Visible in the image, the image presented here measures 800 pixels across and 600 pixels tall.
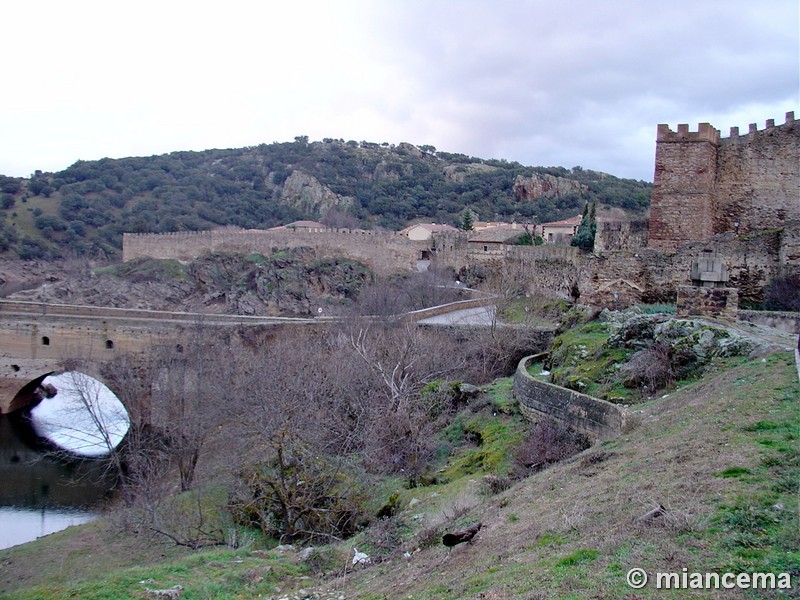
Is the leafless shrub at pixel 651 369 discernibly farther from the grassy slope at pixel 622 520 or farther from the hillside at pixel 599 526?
the grassy slope at pixel 622 520

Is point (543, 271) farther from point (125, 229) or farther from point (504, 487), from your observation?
point (125, 229)

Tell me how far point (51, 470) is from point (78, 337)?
7.09 meters

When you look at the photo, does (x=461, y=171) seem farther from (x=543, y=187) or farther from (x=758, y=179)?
(x=758, y=179)

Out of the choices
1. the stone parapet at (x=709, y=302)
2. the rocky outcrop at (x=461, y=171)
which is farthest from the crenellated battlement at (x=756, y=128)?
the rocky outcrop at (x=461, y=171)

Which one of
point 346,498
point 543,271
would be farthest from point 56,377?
point 346,498

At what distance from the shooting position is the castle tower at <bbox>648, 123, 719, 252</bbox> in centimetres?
1703

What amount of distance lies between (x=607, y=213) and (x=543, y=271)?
2915cm

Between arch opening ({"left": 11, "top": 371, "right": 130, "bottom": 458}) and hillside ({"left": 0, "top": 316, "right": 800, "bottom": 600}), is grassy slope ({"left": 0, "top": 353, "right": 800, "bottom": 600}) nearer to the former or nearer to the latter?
hillside ({"left": 0, "top": 316, "right": 800, "bottom": 600})

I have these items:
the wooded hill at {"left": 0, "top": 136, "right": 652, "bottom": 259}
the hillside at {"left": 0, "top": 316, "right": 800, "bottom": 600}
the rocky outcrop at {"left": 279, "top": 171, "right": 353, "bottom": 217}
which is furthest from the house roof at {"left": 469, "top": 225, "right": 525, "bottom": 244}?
the rocky outcrop at {"left": 279, "top": 171, "right": 353, "bottom": 217}

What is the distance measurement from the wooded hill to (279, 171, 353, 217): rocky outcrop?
13cm

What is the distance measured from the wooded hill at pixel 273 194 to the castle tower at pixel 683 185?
44465mm

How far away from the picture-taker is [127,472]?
63.6ft

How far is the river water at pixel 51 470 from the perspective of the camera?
16.8 meters
